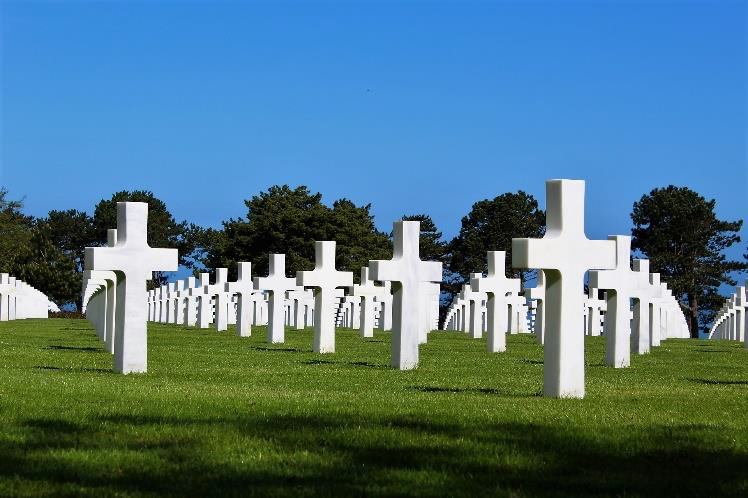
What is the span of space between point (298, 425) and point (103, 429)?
157 cm

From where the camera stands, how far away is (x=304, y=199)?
8256 centimetres

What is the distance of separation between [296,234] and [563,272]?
6369cm

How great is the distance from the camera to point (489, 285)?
25.5m

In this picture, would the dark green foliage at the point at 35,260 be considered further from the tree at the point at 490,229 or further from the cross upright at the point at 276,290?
the cross upright at the point at 276,290

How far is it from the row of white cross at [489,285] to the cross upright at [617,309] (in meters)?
0.02

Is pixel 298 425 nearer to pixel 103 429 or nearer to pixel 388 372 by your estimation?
pixel 103 429

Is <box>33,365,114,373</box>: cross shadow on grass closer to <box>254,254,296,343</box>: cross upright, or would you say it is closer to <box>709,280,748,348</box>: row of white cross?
<box>254,254,296,343</box>: cross upright

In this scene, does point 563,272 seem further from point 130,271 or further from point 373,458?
point 130,271

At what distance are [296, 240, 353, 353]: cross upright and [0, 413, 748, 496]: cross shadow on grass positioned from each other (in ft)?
42.1

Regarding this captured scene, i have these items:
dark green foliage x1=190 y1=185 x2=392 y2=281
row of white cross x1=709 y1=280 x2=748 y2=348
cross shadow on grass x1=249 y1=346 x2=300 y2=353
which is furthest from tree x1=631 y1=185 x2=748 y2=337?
cross shadow on grass x1=249 y1=346 x2=300 y2=353

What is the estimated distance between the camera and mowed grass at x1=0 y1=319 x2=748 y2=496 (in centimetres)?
810

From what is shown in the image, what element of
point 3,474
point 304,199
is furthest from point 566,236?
point 304,199

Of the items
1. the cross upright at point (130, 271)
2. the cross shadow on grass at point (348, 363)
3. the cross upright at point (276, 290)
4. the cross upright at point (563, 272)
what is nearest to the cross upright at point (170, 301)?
the cross upright at point (276, 290)

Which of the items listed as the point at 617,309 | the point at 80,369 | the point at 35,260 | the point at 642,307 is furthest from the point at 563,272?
the point at 35,260
